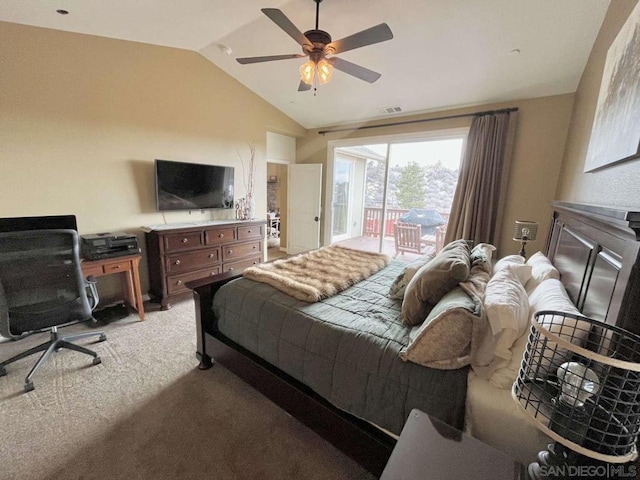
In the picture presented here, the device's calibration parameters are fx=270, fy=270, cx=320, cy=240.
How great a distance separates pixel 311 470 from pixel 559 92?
4.18 meters

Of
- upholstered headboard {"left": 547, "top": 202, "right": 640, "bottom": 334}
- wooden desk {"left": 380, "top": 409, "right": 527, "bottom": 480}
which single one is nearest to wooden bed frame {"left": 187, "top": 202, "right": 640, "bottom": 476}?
upholstered headboard {"left": 547, "top": 202, "right": 640, "bottom": 334}

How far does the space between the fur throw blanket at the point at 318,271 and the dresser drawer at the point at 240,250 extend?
1.42 meters

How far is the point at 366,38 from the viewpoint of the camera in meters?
1.79

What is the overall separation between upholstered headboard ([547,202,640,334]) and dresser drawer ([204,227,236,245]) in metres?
3.36

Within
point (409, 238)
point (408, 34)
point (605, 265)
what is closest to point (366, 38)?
point (408, 34)

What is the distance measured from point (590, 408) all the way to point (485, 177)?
3265 mm

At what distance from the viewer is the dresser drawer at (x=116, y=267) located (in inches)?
101

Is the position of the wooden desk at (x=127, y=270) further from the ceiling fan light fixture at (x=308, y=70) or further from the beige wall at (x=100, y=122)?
the ceiling fan light fixture at (x=308, y=70)

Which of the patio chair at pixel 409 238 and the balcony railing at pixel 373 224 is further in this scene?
the balcony railing at pixel 373 224

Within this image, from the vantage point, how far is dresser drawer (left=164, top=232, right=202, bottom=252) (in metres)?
3.03

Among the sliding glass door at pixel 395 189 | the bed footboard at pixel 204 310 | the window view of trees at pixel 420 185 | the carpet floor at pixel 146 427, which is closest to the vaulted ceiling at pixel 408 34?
the sliding glass door at pixel 395 189

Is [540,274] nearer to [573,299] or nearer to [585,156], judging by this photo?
[573,299]

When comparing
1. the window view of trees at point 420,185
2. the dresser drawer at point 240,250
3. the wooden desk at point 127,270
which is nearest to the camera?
the wooden desk at point 127,270

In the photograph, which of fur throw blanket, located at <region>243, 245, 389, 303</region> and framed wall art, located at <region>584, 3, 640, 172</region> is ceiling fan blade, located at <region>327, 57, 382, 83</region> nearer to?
framed wall art, located at <region>584, 3, 640, 172</region>
